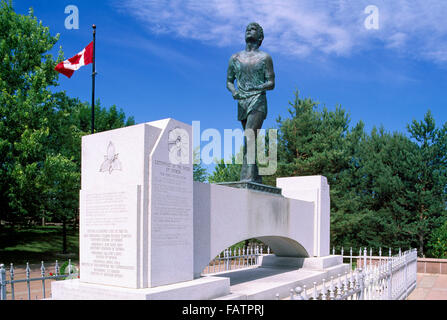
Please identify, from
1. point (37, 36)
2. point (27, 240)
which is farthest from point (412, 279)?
point (27, 240)

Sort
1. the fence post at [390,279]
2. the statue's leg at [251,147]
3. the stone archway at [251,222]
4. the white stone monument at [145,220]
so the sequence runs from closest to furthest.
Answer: the white stone monument at [145,220] → the stone archway at [251,222] → the fence post at [390,279] → the statue's leg at [251,147]

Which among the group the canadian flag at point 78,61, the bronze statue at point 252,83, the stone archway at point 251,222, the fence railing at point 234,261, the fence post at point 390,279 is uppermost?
the canadian flag at point 78,61

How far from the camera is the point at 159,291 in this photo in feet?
18.4

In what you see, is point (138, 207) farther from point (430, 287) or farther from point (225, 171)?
point (225, 171)

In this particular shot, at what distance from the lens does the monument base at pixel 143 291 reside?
5547 millimetres

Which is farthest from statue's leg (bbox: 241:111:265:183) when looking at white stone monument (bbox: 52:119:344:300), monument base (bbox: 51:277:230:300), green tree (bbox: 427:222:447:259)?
green tree (bbox: 427:222:447:259)

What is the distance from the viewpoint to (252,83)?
10.1 metres

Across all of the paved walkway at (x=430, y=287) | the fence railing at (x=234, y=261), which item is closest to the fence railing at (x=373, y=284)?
the paved walkway at (x=430, y=287)

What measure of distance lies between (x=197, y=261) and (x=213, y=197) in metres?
1.25

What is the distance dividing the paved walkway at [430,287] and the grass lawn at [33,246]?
1471 centimetres

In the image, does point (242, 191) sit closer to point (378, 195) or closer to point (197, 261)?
point (197, 261)

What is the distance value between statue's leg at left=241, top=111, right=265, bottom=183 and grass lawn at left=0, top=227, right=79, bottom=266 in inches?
489

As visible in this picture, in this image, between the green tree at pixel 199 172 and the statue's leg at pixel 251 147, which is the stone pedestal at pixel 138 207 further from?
the green tree at pixel 199 172

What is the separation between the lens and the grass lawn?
18.6 metres
